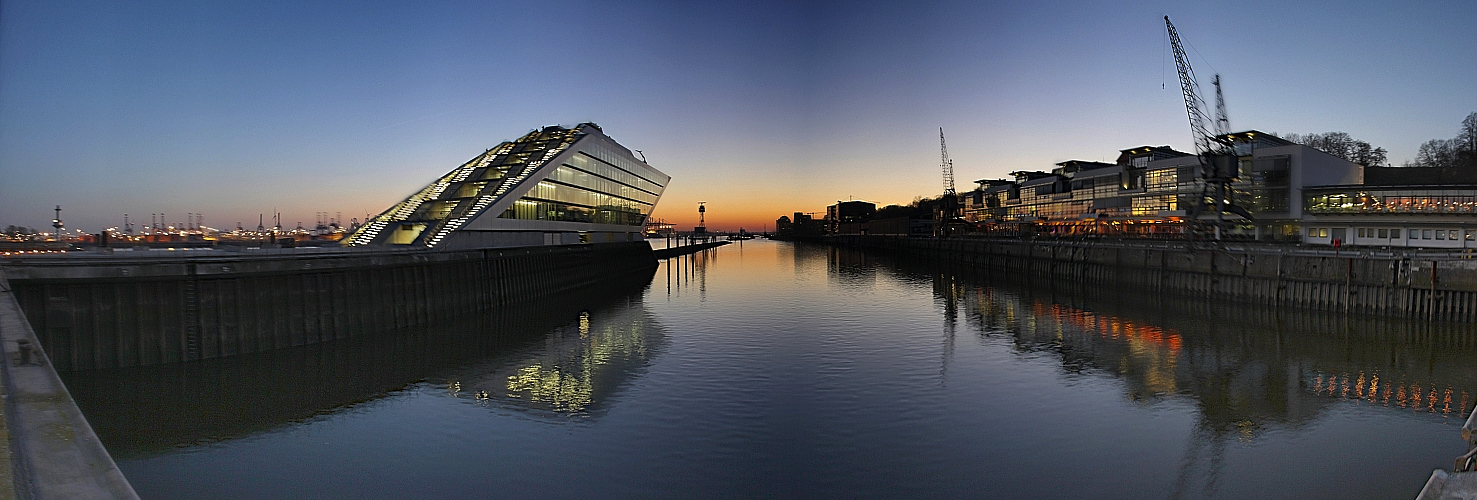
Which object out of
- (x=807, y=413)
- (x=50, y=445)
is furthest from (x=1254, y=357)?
(x=50, y=445)

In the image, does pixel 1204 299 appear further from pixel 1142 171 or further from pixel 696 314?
pixel 1142 171

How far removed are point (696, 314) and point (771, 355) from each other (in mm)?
15646

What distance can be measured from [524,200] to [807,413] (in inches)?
1980

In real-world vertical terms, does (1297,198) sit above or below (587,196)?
below

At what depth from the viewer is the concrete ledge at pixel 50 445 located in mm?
8086

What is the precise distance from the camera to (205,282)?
2642cm

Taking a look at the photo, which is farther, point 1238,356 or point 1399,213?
point 1399,213

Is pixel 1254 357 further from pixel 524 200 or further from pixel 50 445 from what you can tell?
pixel 524 200

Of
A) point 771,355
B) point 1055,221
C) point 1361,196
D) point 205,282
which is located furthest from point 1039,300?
point 1055,221

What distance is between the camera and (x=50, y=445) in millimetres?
9477

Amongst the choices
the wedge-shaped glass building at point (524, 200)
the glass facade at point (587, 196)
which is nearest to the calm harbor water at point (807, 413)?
the wedge-shaped glass building at point (524, 200)

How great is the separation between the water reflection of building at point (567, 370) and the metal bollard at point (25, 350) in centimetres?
1040

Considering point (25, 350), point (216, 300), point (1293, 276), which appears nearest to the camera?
point (25, 350)

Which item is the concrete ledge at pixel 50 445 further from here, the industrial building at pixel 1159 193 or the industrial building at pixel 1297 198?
the industrial building at pixel 1159 193
